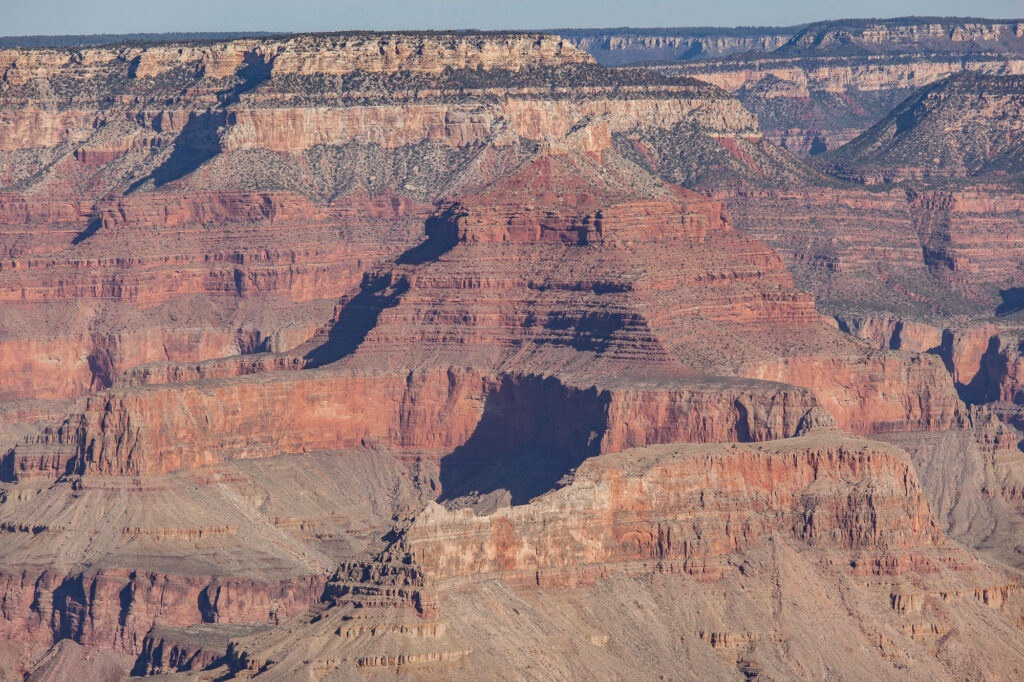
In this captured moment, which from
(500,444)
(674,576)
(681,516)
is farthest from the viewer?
(500,444)

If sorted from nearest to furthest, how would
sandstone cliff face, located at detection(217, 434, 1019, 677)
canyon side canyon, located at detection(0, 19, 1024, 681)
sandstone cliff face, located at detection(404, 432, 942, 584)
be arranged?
sandstone cliff face, located at detection(217, 434, 1019, 677)
sandstone cliff face, located at detection(404, 432, 942, 584)
canyon side canyon, located at detection(0, 19, 1024, 681)

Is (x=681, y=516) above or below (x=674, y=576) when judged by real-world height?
above

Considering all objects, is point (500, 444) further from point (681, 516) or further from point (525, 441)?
point (681, 516)

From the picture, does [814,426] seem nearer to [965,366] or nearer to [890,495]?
[890,495]

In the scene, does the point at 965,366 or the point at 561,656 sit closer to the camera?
the point at 561,656

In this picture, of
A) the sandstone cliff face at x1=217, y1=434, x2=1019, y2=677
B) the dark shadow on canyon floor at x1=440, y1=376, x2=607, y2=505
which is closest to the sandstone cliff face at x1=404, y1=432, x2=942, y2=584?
the sandstone cliff face at x1=217, y1=434, x2=1019, y2=677

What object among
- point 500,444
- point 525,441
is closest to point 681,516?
point 525,441

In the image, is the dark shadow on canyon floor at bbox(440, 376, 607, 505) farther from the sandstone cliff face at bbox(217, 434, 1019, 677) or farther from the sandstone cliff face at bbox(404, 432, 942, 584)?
the sandstone cliff face at bbox(217, 434, 1019, 677)

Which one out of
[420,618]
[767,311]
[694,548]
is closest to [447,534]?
[420,618]
